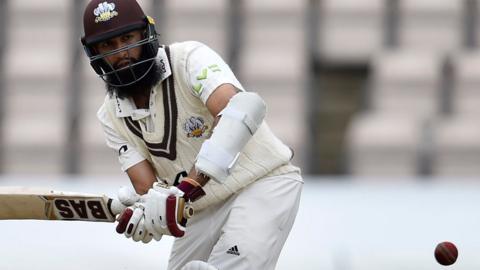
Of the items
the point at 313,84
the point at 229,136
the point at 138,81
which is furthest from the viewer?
the point at 313,84

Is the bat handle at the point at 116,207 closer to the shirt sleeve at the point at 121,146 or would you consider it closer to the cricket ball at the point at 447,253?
the shirt sleeve at the point at 121,146

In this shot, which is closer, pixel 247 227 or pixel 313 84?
pixel 247 227

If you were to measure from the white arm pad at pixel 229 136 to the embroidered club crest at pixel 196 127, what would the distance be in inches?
8.5

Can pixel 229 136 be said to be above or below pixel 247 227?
above

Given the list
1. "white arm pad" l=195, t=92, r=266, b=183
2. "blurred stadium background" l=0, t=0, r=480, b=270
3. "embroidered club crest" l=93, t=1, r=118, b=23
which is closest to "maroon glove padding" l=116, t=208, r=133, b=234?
"white arm pad" l=195, t=92, r=266, b=183

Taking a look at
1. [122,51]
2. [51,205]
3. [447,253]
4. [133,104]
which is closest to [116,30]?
[122,51]

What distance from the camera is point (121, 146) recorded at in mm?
2781

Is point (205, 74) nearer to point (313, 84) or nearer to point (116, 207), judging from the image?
point (116, 207)

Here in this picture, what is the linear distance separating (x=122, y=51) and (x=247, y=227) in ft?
1.66

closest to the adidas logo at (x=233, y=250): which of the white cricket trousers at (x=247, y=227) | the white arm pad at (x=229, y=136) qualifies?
the white cricket trousers at (x=247, y=227)

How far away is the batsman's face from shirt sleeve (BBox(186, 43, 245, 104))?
13cm

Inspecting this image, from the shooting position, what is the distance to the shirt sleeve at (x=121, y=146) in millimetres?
2762

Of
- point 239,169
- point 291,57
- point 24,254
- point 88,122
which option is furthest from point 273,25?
point 239,169

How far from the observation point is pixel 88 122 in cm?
683
